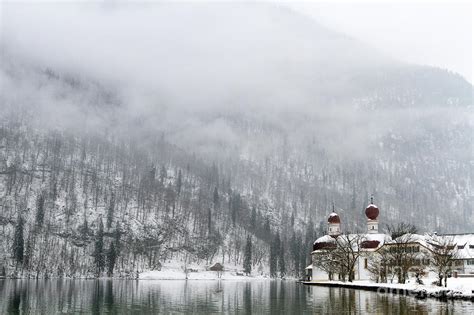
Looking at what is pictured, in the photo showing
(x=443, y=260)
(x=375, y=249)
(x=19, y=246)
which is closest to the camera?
(x=443, y=260)

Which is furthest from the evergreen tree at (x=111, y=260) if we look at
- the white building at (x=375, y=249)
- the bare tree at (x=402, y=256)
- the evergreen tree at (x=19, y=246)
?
the bare tree at (x=402, y=256)

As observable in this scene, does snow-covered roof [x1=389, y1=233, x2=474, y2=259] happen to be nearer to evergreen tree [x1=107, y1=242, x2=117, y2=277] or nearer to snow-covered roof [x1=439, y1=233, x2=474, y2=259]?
snow-covered roof [x1=439, y1=233, x2=474, y2=259]

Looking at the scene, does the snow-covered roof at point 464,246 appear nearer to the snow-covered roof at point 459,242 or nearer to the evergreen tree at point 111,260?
the snow-covered roof at point 459,242

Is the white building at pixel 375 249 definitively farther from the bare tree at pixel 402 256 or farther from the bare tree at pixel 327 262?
the bare tree at pixel 402 256

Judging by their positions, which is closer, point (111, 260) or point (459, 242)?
point (459, 242)

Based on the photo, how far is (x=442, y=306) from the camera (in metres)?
58.7

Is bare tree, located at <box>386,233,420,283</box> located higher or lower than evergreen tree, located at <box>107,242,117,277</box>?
higher

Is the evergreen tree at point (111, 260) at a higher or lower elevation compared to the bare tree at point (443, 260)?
lower

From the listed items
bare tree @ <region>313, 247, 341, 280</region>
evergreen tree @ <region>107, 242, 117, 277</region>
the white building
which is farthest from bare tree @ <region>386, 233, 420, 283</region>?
evergreen tree @ <region>107, 242, 117, 277</region>

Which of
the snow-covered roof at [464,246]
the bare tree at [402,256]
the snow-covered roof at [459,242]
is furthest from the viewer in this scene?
the snow-covered roof at [464,246]

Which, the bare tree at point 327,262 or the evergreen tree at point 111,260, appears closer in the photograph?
the bare tree at point 327,262

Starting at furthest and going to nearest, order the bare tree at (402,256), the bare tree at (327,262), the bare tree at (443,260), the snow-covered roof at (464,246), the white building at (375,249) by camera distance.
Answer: the bare tree at (327,262) < the snow-covered roof at (464,246) < the white building at (375,249) < the bare tree at (402,256) < the bare tree at (443,260)

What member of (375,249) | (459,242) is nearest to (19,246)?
(375,249)

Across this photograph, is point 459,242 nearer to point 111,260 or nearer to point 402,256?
point 402,256
